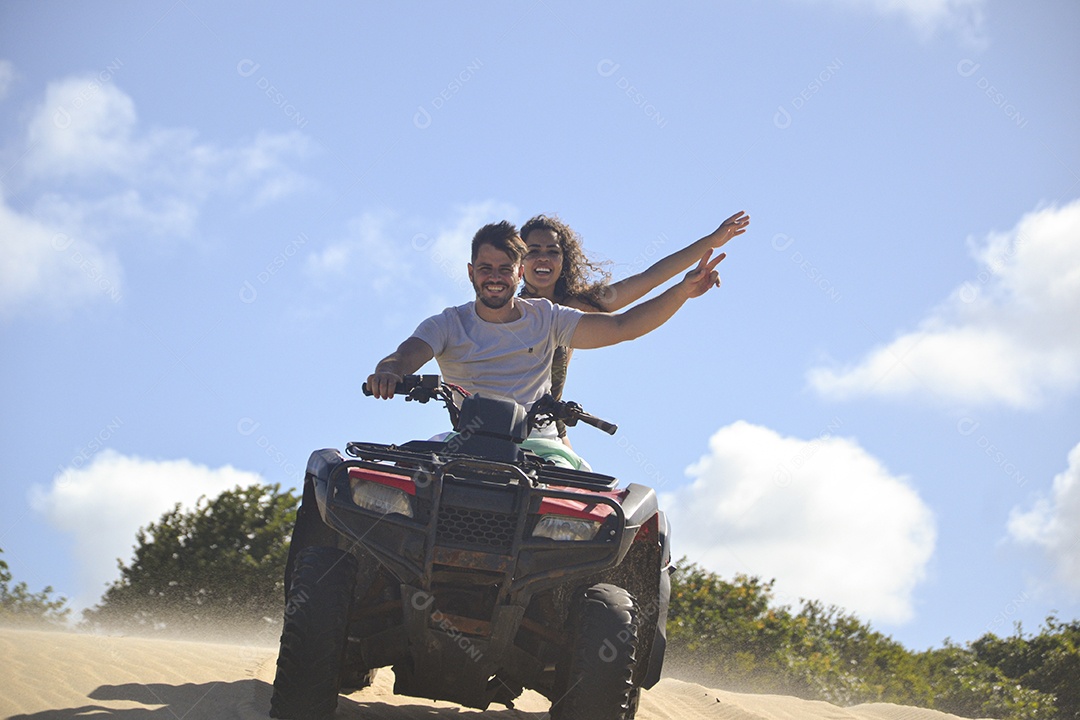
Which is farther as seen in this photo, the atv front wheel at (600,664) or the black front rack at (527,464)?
the black front rack at (527,464)

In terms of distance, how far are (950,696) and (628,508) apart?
10361 mm

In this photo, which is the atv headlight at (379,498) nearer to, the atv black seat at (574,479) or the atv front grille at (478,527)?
the atv front grille at (478,527)

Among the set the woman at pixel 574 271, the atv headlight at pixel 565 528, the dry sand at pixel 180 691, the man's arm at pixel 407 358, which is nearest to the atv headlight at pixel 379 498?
the atv headlight at pixel 565 528

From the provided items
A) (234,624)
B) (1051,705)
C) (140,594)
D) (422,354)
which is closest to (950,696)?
(1051,705)

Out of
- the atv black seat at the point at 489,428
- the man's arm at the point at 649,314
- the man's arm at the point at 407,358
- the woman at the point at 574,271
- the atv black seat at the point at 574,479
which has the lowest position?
the atv black seat at the point at 574,479

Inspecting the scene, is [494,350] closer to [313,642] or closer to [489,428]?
[489,428]

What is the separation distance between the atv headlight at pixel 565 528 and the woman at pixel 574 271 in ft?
11.4

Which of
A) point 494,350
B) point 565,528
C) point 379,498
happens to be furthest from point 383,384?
point 565,528

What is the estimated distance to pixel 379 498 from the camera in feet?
14.6

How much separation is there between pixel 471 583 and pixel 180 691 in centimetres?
224

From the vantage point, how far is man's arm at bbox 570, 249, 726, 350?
6.00m

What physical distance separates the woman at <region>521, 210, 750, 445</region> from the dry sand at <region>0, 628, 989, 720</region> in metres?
2.77

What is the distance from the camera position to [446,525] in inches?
170

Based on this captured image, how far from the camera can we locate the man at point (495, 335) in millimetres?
5551
